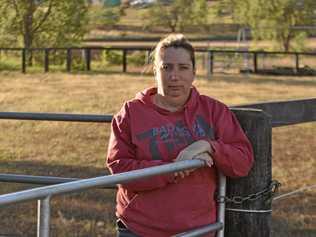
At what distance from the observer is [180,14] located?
5916 cm

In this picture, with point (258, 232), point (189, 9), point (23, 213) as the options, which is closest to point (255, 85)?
point (23, 213)

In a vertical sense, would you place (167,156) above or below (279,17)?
above

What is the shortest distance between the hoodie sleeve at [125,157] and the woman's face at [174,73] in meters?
0.19

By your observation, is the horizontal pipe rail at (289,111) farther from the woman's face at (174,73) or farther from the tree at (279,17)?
the tree at (279,17)

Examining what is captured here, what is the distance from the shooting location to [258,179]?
12.0 ft

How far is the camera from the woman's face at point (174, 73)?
10.8ft

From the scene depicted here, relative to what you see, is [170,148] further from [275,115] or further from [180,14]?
[180,14]

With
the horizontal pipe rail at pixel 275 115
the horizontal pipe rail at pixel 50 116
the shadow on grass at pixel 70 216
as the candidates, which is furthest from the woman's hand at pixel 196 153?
the shadow on grass at pixel 70 216

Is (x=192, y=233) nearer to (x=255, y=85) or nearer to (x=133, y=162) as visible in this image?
(x=133, y=162)

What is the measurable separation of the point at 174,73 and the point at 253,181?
2.24 feet

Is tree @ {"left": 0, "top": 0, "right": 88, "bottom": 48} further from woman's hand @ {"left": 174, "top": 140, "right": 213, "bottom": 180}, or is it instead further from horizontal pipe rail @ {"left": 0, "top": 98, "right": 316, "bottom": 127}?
woman's hand @ {"left": 174, "top": 140, "right": 213, "bottom": 180}

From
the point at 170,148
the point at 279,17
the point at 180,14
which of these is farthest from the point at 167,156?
the point at 180,14

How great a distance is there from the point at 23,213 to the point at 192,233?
4140 mm

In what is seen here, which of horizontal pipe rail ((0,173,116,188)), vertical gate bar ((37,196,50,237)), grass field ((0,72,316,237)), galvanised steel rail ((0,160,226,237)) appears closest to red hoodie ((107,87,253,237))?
galvanised steel rail ((0,160,226,237))
